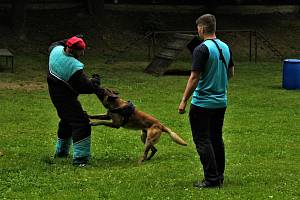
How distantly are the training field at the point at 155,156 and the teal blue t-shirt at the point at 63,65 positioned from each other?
1156 millimetres

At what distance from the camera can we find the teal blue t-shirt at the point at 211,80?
650 centimetres

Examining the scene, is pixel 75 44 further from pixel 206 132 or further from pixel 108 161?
pixel 206 132

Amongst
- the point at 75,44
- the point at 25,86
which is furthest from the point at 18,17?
the point at 75,44

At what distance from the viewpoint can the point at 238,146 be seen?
936cm

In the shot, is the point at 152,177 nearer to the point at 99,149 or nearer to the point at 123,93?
the point at 99,149

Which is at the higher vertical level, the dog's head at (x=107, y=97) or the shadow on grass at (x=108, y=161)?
the dog's head at (x=107, y=97)

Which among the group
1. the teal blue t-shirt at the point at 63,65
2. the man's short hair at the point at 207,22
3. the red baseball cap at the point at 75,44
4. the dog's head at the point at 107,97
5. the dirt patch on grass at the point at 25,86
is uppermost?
the man's short hair at the point at 207,22

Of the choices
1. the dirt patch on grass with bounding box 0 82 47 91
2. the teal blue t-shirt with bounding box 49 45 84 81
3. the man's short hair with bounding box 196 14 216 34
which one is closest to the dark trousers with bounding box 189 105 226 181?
the man's short hair with bounding box 196 14 216 34

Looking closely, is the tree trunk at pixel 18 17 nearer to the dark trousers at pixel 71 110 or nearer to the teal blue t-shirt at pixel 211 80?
the dark trousers at pixel 71 110

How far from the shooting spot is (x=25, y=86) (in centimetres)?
1667

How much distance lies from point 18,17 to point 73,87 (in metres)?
16.7

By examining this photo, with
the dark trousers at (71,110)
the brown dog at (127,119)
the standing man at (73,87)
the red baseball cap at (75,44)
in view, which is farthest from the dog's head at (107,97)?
the red baseball cap at (75,44)

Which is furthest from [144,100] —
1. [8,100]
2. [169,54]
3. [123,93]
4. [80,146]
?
[80,146]

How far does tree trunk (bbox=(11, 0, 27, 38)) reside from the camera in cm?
2366
